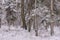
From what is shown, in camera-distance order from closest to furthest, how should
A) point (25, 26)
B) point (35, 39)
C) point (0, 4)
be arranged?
point (35, 39) < point (25, 26) < point (0, 4)

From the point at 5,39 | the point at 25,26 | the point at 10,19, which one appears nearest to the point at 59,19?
the point at 25,26

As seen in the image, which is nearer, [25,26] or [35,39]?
[35,39]

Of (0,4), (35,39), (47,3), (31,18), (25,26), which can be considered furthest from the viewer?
(0,4)

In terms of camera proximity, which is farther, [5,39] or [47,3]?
[47,3]

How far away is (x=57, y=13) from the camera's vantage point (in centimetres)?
1719

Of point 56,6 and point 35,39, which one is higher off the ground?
point 56,6

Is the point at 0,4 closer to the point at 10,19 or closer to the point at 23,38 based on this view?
the point at 10,19

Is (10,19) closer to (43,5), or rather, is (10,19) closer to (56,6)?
(43,5)

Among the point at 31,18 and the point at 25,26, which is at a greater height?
the point at 31,18

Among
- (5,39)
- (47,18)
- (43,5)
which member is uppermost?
(43,5)

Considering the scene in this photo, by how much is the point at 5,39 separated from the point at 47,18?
474cm

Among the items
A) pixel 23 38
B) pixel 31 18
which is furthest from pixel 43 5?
pixel 23 38

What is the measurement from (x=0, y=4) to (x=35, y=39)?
42.2 feet

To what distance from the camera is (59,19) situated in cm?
1622
